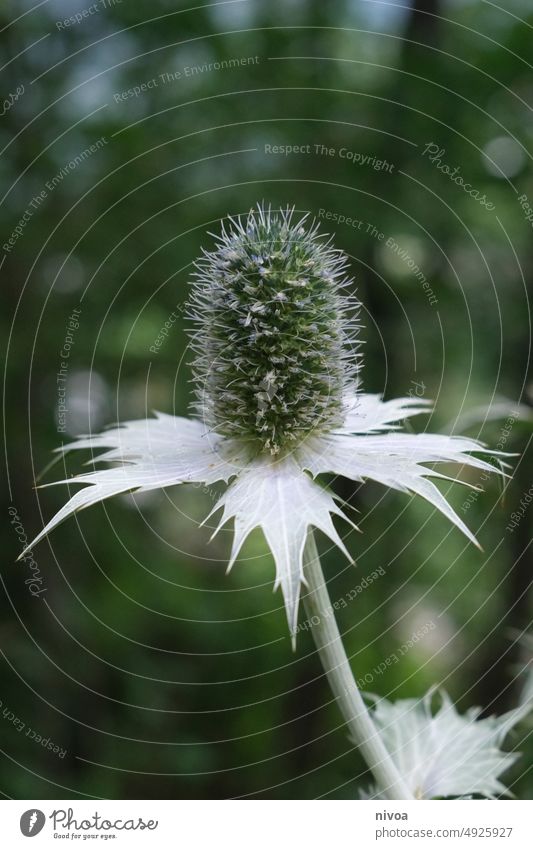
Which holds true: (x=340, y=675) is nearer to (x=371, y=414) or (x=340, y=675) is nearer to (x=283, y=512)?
(x=283, y=512)

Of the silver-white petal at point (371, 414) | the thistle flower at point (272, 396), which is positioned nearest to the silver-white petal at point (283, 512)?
the thistle flower at point (272, 396)

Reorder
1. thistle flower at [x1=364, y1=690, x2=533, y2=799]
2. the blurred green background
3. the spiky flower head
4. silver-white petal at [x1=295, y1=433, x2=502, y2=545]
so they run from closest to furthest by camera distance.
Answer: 1. silver-white petal at [x1=295, y1=433, x2=502, y2=545]
2. the spiky flower head
3. thistle flower at [x1=364, y1=690, x2=533, y2=799]
4. the blurred green background

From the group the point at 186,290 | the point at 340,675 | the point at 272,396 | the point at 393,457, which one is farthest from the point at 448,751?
the point at 186,290

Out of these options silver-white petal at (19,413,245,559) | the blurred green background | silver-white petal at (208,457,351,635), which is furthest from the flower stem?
the blurred green background

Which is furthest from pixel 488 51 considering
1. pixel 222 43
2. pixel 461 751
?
pixel 461 751

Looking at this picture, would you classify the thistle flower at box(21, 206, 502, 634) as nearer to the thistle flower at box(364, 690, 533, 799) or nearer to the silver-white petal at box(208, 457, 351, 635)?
the silver-white petal at box(208, 457, 351, 635)

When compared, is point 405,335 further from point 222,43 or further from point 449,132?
point 222,43

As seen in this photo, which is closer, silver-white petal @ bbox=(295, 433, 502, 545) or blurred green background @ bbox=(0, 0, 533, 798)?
silver-white petal @ bbox=(295, 433, 502, 545)
